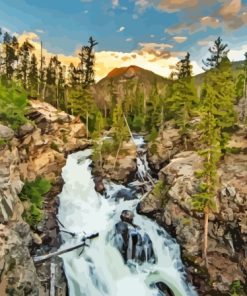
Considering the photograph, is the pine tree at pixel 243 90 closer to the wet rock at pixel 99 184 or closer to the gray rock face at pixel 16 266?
the wet rock at pixel 99 184

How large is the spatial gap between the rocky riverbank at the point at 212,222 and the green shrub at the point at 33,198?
37.1 ft

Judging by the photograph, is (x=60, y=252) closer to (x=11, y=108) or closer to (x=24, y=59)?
(x=11, y=108)

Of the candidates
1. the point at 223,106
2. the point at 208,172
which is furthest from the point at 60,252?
the point at 223,106

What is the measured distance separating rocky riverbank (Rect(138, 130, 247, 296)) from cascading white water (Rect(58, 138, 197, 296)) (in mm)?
1194

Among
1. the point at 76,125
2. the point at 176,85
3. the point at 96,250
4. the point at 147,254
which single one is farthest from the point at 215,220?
the point at 76,125

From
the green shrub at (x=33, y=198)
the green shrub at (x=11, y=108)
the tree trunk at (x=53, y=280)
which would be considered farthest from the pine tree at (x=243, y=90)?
the tree trunk at (x=53, y=280)

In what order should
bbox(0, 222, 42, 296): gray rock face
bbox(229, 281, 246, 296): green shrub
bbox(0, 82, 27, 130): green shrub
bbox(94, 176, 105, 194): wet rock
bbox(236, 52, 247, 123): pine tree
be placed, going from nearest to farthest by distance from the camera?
bbox(0, 222, 42, 296): gray rock face < bbox(229, 281, 246, 296): green shrub < bbox(0, 82, 27, 130): green shrub < bbox(94, 176, 105, 194): wet rock < bbox(236, 52, 247, 123): pine tree

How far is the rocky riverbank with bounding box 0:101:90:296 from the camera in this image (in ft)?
71.0

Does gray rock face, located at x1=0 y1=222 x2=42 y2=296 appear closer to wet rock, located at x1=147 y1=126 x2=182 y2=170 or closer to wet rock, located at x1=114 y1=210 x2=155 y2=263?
wet rock, located at x1=114 y1=210 x2=155 y2=263

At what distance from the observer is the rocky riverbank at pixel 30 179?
21.6m

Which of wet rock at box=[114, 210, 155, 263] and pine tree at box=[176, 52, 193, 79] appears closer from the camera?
wet rock at box=[114, 210, 155, 263]

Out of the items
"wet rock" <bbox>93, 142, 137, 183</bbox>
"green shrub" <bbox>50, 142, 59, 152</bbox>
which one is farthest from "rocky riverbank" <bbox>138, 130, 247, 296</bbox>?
"green shrub" <bbox>50, 142, 59, 152</bbox>

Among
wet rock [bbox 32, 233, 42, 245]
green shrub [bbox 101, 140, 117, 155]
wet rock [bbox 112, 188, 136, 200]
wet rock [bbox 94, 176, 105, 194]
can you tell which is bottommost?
wet rock [bbox 32, 233, 42, 245]

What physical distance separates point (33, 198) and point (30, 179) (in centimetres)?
582
